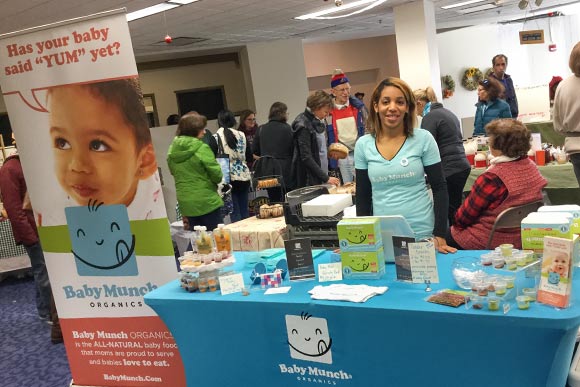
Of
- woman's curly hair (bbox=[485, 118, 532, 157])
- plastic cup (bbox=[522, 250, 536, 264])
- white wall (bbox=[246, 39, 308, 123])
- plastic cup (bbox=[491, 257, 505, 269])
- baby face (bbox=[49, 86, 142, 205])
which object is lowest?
plastic cup (bbox=[491, 257, 505, 269])

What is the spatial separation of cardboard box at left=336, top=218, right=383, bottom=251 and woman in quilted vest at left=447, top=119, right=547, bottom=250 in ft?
3.01

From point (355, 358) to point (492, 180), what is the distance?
1281mm

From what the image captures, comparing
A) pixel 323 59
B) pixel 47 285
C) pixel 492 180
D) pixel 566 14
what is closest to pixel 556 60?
pixel 566 14

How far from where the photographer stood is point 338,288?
1.88m

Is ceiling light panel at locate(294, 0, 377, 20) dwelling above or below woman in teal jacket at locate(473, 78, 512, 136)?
above

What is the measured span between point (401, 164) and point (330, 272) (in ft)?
1.90

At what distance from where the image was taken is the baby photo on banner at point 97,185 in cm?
244

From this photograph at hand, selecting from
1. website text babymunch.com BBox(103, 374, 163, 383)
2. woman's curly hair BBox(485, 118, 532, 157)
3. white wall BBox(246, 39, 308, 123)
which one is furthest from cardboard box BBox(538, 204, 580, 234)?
white wall BBox(246, 39, 308, 123)

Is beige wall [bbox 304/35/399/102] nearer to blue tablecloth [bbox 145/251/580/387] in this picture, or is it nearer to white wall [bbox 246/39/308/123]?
white wall [bbox 246/39/308/123]

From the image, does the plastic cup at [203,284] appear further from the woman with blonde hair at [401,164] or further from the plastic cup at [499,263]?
the plastic cup at [499,263]

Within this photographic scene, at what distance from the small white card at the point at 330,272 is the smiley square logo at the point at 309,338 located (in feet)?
0.69

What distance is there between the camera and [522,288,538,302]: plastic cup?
154 cm

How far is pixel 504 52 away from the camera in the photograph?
12055 mm

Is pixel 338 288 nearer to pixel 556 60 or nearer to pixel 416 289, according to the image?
pixel 416 289
